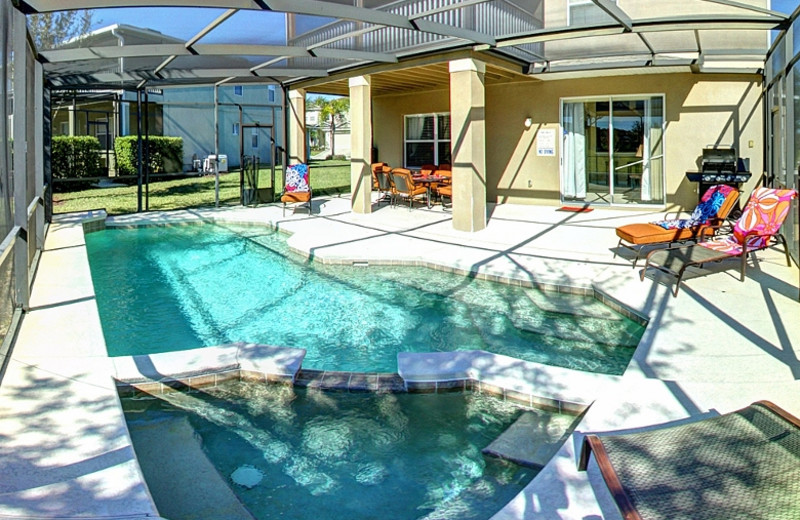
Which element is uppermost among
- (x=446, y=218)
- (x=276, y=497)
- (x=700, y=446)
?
(x=446, y=218)

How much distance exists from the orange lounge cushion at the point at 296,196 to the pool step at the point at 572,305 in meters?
7.35

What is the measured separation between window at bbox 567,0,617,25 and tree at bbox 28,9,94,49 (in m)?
→ 9.65

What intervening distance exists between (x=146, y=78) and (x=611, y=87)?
9726 millimetres

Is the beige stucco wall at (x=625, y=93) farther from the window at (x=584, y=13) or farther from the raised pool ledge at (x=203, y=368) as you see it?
the raised pool ledge at (x=203, y=368)

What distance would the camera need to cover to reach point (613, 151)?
1334 centimetres

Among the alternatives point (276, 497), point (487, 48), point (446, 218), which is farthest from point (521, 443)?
point (446, 218)

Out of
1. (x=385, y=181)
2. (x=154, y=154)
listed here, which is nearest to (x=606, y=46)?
(x=385, y=181)

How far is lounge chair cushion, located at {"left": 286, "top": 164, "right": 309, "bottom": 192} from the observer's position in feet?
44.3

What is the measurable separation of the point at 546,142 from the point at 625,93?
2.00 meters

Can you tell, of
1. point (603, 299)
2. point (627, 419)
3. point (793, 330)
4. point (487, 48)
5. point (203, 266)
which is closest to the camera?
point (627, 419)

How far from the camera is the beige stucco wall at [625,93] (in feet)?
38.8

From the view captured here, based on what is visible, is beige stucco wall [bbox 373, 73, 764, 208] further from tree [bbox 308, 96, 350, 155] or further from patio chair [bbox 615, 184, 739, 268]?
tree [bbox 308, 96, 350, 155]

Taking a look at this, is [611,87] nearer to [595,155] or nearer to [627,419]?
[595,155]

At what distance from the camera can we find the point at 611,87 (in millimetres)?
12938
